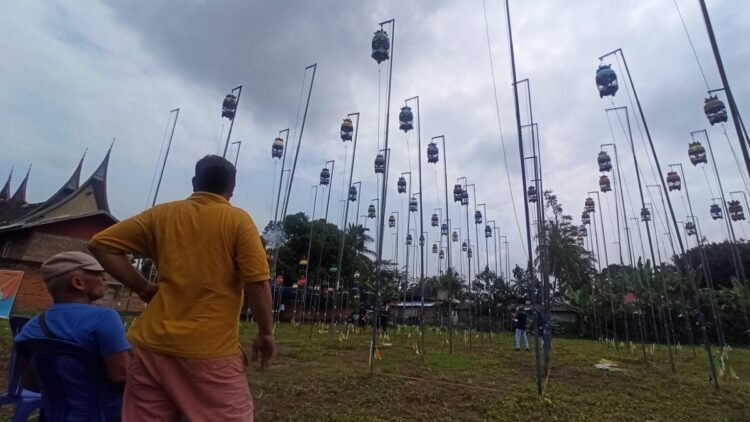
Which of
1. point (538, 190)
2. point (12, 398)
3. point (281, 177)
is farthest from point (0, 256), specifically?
point (538, 190)

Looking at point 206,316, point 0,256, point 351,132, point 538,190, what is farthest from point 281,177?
point 0,256

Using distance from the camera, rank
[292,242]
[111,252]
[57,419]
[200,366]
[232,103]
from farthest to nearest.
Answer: [292,242] → [232,103] → [57,419] → [111,252] → [200,366]

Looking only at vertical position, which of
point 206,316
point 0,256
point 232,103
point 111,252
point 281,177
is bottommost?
point 206,316

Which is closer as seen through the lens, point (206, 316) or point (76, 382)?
point (206, 316)

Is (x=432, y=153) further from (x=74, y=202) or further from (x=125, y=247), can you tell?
(x=74, y=202)

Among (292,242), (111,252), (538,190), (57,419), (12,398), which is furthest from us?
(292,242)

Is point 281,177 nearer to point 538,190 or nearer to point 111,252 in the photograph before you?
point 538,190

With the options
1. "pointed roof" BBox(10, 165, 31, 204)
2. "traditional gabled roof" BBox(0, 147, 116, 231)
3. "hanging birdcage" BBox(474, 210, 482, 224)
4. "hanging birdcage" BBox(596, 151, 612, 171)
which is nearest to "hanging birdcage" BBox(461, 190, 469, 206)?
"hanging birdcage" BBox(474, 210, 482, 224)

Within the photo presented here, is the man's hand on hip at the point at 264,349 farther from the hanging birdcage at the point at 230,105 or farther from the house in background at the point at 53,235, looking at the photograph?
the house in background at the point at 53,235

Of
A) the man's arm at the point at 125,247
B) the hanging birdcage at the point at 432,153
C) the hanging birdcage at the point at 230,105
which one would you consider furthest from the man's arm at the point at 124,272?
the hanging birdcage at the point at 432,153

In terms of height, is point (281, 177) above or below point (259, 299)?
above

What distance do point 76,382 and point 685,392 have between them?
9.04m

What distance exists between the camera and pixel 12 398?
2.66 meters

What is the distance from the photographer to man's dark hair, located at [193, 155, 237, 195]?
6.74ft
